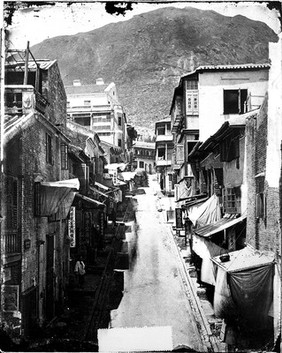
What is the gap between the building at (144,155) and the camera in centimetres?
5612

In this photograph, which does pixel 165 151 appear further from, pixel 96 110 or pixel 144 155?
pixel 96 110

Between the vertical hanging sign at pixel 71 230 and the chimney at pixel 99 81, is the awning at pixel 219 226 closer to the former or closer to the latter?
the vertical hanging sign at pixel 71 230

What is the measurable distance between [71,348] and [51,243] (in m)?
6.18

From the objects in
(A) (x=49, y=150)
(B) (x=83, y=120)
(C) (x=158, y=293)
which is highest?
(B) (x=83, y=120)

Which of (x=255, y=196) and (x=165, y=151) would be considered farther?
(x=165, y=151)

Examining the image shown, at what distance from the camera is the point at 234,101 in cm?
1525

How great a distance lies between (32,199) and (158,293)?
7756mm

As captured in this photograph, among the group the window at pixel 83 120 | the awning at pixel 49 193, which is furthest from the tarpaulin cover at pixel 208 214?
the window at pixel 83 120

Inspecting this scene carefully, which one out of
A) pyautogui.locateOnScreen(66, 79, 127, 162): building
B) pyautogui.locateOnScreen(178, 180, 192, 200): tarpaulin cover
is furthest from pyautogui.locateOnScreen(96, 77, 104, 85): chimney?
pyautogui.locateOnScreen(178, 180, 192, 200): tarpaulin cover

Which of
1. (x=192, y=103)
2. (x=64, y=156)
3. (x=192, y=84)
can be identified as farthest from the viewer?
(x=192, y=103)

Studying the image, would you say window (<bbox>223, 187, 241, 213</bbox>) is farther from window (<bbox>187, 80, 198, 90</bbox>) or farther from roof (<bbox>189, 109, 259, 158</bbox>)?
window (<bbox>187, 80, 198, 90</bbox>)

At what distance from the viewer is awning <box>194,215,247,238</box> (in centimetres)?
1321

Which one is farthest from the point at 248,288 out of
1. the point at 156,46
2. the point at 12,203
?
the point at 156,46

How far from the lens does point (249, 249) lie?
1167 cm
